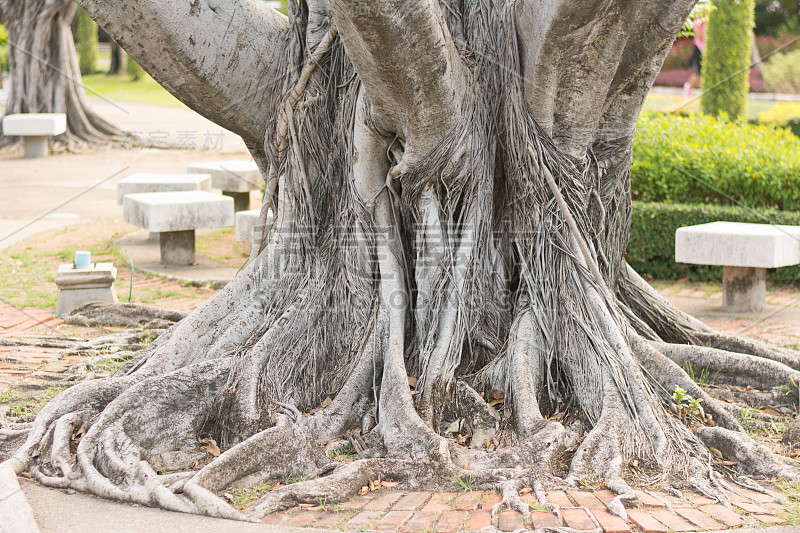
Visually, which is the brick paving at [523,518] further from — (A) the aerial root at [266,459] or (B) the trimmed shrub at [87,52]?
(B) the trimmed shrub at [87,52]

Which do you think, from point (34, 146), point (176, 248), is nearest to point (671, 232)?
point (176, 248)

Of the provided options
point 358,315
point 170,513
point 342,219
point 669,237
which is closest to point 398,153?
point 342,219

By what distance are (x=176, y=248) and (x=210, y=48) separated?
4020mm

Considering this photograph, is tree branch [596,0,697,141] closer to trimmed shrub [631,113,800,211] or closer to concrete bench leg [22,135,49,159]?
trimmed shrub [631,113,800,211]

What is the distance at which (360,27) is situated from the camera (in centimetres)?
334

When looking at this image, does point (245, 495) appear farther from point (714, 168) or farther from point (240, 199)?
point (240, 199)

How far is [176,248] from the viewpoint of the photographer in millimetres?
8141

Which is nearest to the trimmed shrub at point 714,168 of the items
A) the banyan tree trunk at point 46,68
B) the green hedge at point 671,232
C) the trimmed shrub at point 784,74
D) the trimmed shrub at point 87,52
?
the green hedge at point 671,232

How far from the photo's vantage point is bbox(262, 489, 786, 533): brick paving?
3.06 meters

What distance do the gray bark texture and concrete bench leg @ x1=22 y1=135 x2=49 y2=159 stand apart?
38.2 ft

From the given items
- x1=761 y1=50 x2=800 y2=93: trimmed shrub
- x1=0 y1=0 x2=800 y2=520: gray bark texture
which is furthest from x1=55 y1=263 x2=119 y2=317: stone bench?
x1=761 y1=50 x2=800 y2=93: trimmed shrub

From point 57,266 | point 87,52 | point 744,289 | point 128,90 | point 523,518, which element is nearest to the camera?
point 523,518

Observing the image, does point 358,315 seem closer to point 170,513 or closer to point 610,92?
point 170,513

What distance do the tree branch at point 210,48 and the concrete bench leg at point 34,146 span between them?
1151 centimetres
